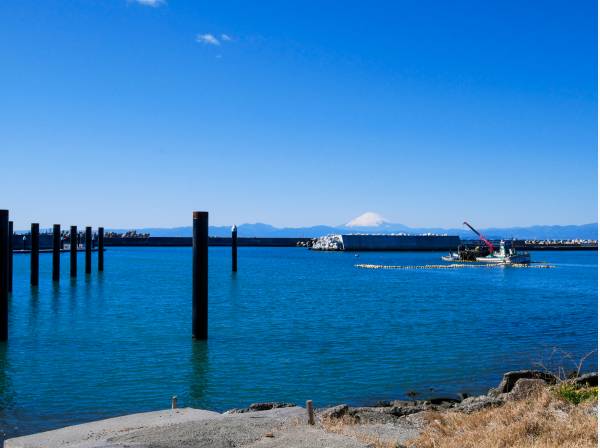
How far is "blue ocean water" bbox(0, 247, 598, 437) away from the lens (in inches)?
678

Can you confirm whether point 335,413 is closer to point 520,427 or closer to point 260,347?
point 520,427

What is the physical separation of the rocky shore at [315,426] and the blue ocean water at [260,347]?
2742 mm

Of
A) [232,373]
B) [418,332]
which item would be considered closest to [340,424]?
[232,373]

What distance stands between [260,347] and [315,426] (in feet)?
40.9

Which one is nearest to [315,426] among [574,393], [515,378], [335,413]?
[335,413]

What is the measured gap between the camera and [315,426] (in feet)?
38.3

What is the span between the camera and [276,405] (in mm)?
14773

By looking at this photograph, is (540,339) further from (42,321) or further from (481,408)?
(42,321)

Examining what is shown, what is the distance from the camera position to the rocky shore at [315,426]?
10.5m

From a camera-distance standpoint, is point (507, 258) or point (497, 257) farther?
point (497, 257)

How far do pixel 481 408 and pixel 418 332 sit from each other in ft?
50.6

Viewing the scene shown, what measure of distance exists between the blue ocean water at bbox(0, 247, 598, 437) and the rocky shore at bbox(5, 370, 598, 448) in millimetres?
2742

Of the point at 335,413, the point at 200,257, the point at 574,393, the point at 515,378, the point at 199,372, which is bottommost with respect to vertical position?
the point at 199,372

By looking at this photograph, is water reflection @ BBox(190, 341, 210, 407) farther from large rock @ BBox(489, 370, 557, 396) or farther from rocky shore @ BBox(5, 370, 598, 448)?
large rock @ BBox(489, 370, 557, 396)
